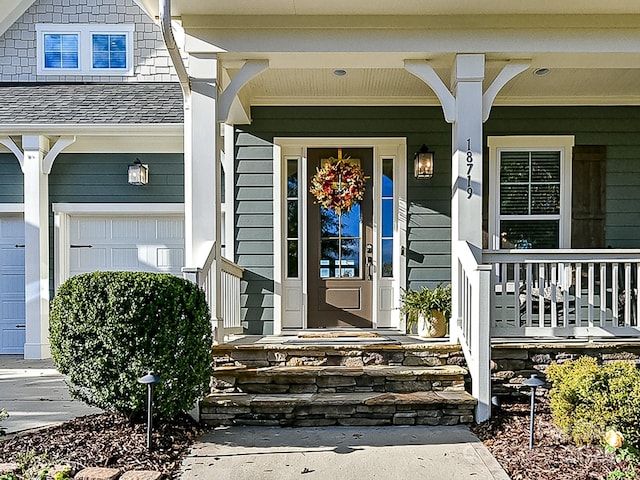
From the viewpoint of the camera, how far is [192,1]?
4410mm

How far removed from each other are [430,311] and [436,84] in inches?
81.8

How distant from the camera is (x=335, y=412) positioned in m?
4.18

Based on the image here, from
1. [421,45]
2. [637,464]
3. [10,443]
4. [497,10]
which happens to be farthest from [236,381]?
[497,10]

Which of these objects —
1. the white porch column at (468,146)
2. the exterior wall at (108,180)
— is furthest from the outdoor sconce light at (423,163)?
the exterior wall at (108,180)

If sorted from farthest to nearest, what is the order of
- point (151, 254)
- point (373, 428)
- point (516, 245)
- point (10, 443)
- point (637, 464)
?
point (151, 254)
point (516, 245)
point (373, 428)
point (10, 443)
point (637, 464)

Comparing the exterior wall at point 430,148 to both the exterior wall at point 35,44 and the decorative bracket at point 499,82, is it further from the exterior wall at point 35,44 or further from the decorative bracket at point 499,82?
the exterior wall at point 35,44

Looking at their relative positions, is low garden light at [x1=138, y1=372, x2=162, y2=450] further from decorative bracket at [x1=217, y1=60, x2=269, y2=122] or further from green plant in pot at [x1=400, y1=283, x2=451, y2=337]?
green plant in pot at [x1=400, y1=283, x2=451, y2=337]

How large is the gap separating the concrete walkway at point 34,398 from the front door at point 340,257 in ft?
8.64

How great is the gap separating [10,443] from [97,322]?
891 millimetres

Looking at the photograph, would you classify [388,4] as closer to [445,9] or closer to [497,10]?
[445,9]

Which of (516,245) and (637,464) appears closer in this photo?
(637,464)

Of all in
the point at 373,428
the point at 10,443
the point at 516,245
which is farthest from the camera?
the point at 516,245

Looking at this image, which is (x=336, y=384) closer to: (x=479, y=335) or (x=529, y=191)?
(x=479, y=335)

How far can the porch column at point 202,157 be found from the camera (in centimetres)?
469
